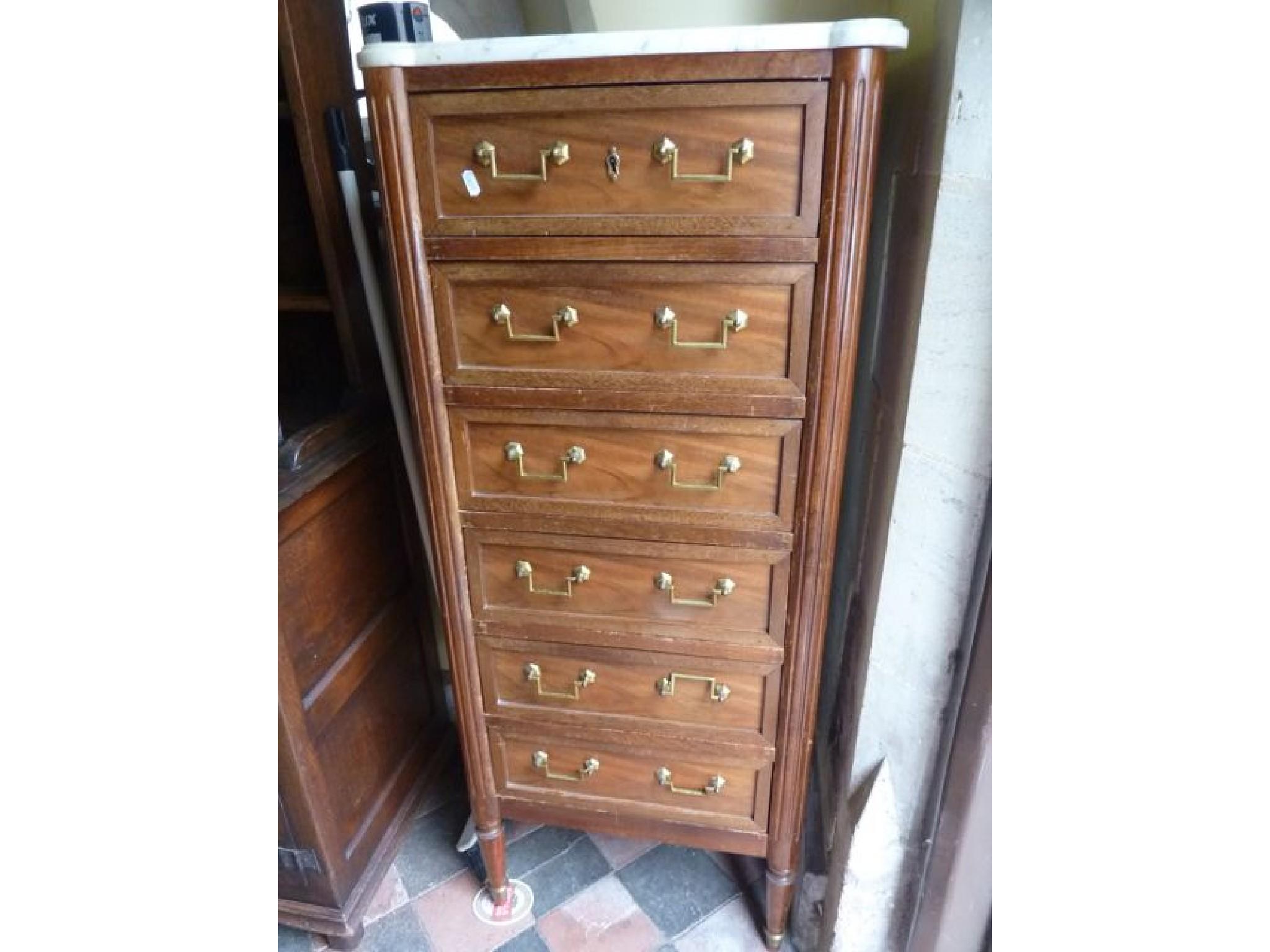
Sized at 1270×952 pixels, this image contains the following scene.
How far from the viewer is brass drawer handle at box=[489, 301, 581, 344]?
2.72 feet

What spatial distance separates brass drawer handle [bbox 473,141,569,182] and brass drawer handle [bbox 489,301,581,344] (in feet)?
0.46

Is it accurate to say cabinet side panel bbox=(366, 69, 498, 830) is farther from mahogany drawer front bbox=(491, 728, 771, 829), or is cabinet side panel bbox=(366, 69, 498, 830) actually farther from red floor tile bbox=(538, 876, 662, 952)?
red floor tile bbox=(538, 876, 662, 952)

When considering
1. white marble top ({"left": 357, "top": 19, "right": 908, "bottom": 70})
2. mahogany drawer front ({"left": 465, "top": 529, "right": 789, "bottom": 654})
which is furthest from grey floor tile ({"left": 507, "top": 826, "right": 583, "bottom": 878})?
white marble top ({"left": 357, "top": 19, "right": 908, "bottom": 70})

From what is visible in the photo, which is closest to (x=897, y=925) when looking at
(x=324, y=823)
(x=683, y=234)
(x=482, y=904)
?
(x=482, y=904)

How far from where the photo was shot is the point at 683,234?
30.3 inches

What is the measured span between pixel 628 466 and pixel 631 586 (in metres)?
0.18

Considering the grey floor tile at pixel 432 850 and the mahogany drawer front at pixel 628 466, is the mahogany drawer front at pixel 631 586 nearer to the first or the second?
the mahogany drawer front at pixel 628 466

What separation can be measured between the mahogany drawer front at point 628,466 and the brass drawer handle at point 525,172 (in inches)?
10.6

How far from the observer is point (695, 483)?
0.89 metres
